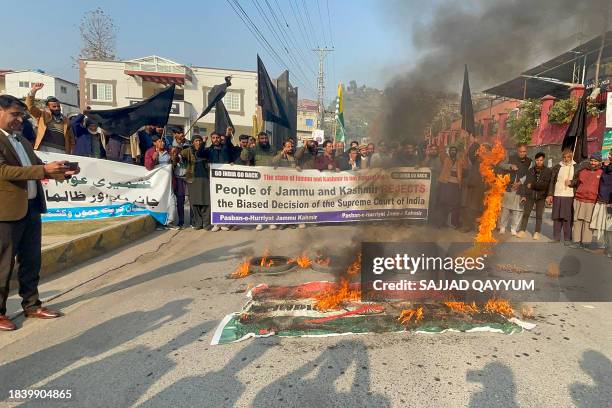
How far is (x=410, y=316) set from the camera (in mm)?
3531

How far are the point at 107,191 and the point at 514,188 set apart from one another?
839 centimetres

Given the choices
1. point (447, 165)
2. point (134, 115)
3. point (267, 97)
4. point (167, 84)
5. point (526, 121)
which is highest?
point (167, 84)

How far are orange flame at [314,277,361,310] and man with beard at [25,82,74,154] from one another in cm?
602

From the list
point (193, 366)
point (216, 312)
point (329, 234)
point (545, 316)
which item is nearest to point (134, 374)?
point (193, 366)

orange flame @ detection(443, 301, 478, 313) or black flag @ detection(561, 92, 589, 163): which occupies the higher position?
black flag @ detection(561, 92, 589, 163)

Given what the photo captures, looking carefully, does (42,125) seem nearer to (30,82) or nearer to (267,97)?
(267,97)

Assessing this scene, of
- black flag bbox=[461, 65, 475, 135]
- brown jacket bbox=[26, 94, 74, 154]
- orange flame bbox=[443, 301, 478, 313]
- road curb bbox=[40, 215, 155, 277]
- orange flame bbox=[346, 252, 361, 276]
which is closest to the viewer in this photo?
orange flame bbox=[443, 301, 478, 313]

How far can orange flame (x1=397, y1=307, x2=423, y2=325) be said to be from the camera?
3.49 metres

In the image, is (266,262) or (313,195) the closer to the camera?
(266,262)

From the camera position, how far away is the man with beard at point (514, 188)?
774cm

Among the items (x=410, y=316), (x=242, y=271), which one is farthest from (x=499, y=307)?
(x=242, y=271)

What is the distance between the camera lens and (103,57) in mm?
38750

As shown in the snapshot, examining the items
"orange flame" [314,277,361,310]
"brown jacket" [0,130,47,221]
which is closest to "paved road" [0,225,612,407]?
"orange flame" [314,277,361,310]

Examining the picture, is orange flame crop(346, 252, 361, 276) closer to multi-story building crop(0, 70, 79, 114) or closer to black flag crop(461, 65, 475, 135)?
black flag crop(461, 65, 475, 135)
